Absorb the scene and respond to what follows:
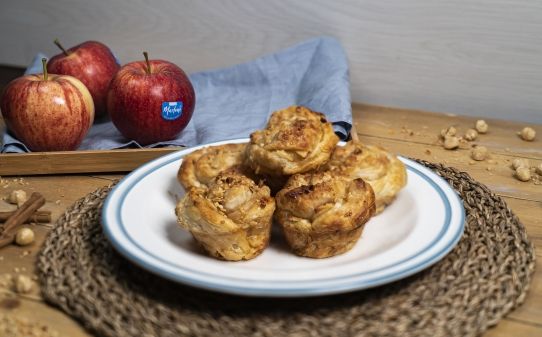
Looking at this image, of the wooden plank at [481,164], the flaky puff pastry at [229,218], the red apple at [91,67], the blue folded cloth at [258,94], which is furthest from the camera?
the red apple at [91,67]

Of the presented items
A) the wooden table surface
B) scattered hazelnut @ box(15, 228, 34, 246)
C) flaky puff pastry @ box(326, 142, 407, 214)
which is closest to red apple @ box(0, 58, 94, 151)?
the wooden table surface

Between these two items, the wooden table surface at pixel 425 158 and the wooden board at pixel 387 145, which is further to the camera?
the wooden board at pixel 387 145

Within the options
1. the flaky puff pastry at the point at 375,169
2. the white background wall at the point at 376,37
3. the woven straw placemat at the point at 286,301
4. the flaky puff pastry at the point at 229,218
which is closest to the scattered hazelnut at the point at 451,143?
the white background wall at the point at 376,37

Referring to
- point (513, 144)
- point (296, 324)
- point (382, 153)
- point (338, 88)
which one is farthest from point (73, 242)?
point (513, 144)

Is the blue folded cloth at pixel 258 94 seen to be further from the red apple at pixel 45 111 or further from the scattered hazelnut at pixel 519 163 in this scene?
the scattered hazelnut at pixel 519 163

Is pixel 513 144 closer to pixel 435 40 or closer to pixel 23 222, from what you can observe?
pixel 435 40

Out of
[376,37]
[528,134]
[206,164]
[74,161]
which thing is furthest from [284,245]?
[376,37]

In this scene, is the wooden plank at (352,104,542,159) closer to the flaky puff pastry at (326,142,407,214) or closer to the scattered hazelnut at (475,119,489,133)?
the scattered hazelnut at (475,119,489,133)
